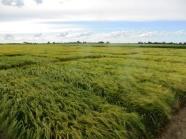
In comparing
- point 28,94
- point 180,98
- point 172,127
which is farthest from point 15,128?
point 180,98

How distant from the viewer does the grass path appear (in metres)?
14.9

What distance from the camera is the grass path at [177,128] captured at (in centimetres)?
1491

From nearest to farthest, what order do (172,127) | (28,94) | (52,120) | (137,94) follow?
1. (52,120)
2. (28,94)
3. (172,127)
4. (137,94)

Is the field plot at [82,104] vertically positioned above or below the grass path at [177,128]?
above

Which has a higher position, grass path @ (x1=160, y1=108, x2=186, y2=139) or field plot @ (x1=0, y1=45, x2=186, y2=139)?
field plot @ (x1=0, y1=45, x2=186, y2=139)

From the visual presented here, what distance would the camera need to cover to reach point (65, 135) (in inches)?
467

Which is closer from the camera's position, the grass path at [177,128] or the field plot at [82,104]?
the field plot at [82,104]

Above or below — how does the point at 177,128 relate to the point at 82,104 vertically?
below

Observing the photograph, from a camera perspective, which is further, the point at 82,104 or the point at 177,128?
the point at 177,128

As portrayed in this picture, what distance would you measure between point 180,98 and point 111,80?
4426 millimetres

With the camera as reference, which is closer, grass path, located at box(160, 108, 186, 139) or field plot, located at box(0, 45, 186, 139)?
field plot, located at box(0, 45, 186, 139)

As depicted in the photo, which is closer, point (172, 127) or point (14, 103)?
point (14, 103)

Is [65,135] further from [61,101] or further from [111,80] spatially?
[111,80]

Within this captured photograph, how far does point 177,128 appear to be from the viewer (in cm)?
1595
